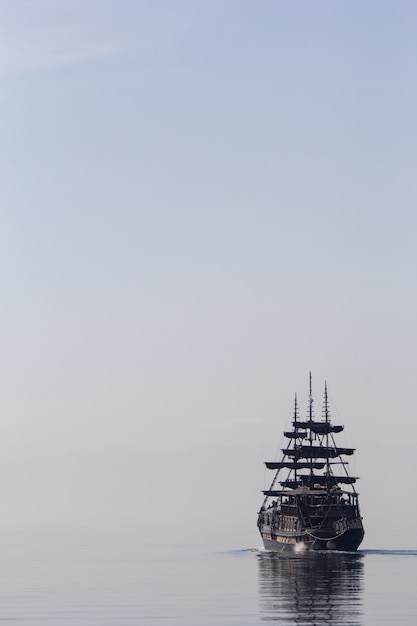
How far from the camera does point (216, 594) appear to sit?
428 ft

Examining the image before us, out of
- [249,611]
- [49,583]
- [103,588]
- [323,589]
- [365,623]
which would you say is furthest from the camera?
[49,583]

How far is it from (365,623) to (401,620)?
4149mm

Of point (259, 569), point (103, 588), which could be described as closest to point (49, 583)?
point (103, 588)

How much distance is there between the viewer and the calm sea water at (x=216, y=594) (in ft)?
349

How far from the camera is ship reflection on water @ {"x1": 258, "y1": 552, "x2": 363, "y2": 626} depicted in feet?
347

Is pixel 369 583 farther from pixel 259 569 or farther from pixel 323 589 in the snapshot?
pixel 259 569

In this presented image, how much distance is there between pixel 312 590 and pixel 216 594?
329 inches

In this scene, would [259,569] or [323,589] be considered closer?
[323,589]

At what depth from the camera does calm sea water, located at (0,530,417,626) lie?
106 metres

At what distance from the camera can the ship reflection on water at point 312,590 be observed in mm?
105625

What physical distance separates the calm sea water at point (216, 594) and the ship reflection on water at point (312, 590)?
3.3 inches

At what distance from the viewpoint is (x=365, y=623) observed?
102m

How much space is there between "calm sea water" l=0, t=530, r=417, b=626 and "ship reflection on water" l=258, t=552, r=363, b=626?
0.08 m

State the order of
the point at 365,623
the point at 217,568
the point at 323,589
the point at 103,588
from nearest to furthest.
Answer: the point at 365,623 → the point at 323,589 → the point at 103,588 → the point at 217,568
